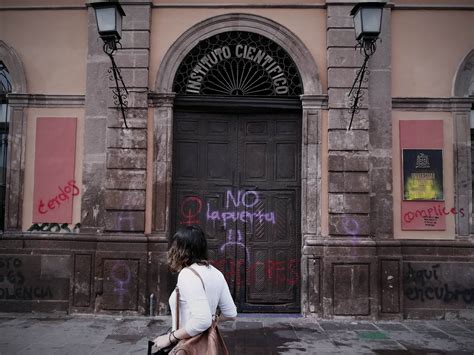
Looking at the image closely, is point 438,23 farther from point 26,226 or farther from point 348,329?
point 26,226

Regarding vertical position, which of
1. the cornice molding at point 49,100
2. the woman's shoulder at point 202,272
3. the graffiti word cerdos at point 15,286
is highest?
the cornice molding at point 49,100

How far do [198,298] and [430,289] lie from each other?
6463 millimetres

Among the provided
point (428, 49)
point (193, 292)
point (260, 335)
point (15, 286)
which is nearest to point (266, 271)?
point (260, 335)

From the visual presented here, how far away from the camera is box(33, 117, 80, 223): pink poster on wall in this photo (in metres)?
8.64

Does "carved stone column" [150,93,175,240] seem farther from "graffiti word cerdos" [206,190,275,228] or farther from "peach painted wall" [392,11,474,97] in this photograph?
"peach painted wall" [392,11,474,97]

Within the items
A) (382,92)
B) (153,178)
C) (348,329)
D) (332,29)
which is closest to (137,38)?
(153,178)

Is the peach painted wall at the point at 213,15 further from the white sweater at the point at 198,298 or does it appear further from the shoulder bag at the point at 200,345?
the shoulder bag at the point at 200,345

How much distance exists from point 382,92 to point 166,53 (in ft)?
12.3

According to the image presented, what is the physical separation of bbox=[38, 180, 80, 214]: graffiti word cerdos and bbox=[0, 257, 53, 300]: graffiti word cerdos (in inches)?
37.7

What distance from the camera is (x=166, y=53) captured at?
8.70m

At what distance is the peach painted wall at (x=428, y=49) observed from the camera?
8.74 meters

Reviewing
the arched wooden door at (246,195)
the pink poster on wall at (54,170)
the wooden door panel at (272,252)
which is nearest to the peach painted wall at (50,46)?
the pink poster on wall at (54,170)

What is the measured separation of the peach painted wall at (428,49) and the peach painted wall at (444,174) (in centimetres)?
37

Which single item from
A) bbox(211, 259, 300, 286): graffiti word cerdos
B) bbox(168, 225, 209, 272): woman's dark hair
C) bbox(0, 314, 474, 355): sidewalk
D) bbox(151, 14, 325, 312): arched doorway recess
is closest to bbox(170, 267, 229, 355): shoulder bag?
bbox(168, 225, 209, 272): woman's dark hair
